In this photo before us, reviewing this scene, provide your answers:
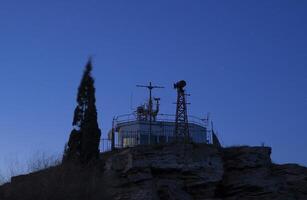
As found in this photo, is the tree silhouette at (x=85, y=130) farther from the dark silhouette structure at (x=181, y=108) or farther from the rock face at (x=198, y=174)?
the dark silhouette structure at (x=181, y=108)

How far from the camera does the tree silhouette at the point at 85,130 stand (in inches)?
1328

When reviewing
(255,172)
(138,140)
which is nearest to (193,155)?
(255,172)

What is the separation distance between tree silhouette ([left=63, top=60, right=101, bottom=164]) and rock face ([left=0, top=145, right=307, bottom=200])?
3.70 ft

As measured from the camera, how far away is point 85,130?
114 ft

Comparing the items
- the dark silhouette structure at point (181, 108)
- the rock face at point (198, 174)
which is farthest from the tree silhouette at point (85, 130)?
the dark silhouette structure at point (181, 108)

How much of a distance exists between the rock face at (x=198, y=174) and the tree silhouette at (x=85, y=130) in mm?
1126

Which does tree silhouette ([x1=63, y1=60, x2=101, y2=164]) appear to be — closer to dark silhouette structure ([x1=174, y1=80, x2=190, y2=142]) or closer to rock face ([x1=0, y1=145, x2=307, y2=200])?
rock face ([x1=0, y1=145, x2=307, y2=200])

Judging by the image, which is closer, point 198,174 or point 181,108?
point 198,174

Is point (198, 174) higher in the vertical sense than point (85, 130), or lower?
lower

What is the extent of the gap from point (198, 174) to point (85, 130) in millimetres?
7407

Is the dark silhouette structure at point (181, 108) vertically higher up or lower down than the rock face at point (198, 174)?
higher up

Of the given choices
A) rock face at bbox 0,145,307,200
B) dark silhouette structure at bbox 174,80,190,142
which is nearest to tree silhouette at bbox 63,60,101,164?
rock face at bbox 0,145,307,200

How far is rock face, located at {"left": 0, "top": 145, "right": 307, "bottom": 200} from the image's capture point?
31859 millimetres

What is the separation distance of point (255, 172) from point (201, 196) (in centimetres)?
417
